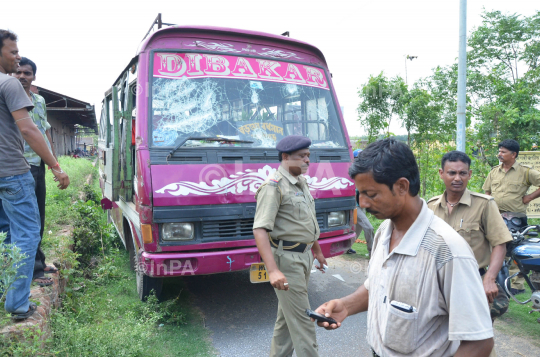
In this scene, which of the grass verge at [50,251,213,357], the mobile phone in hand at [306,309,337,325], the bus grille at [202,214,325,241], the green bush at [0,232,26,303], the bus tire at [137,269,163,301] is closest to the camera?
the mobile phone in hand at [306,309,337,325]

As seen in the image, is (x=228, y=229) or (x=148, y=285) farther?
(x=148, y=285)

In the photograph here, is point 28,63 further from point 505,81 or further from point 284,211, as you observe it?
point 505,81

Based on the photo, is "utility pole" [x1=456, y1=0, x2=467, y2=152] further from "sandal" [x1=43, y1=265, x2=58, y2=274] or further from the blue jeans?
the blue jeans

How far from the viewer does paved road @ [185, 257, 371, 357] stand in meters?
3.43

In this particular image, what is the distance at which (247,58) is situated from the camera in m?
4.14

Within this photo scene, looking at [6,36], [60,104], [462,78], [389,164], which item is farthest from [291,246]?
[60,104]

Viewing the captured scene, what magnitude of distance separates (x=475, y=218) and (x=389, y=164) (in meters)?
1.75

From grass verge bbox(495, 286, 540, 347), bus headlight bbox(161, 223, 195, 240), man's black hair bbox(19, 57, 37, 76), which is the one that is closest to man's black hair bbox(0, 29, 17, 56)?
man's black hair bbox(19, 57, 37, 76)

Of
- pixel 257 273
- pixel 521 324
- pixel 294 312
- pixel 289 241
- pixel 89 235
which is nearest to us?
pixel 294 312

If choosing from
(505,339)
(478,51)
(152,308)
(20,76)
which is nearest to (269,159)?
(152,308)

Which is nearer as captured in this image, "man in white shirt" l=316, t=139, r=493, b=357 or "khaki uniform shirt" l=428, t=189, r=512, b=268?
"man in white shirt" l=316, t=139, r=493, b=357

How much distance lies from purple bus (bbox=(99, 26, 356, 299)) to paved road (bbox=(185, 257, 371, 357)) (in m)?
0.63

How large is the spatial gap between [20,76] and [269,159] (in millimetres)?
2290

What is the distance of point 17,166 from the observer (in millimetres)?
2676
